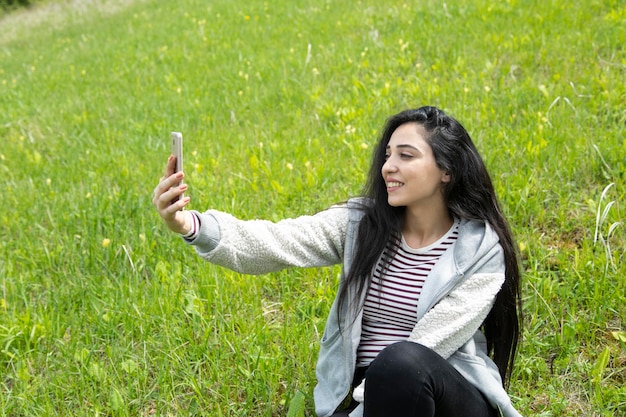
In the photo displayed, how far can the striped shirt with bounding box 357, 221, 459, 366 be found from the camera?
90.3 inches

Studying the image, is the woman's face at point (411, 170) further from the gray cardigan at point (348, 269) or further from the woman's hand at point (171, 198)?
the woman's hand at point (171, 198)

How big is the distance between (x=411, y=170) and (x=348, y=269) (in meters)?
0.40

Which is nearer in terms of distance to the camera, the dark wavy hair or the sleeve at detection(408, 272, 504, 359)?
the sleeve at detection(408, 272, 504, 359)

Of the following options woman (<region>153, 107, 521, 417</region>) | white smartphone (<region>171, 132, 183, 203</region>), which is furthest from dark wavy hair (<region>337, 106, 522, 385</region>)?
white smartphone (<region>171, 132, 183, 203</region>)

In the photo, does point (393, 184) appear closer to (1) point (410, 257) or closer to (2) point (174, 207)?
(1) point (410, 257)

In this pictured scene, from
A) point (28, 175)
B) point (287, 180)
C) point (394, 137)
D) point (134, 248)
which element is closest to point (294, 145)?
point (287, 180)

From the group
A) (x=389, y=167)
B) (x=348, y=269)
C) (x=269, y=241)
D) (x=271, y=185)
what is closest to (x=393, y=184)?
(x=389, y=167)

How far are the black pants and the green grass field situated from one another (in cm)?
79

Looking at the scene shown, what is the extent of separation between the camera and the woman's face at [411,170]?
2289mm

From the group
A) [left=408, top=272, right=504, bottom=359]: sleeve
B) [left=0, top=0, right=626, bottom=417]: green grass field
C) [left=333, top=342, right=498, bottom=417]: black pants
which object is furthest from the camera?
[left=0, top=0, right=626, bottom=417]: green grass field

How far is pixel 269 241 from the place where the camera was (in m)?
2.26

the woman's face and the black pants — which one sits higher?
the woman's face

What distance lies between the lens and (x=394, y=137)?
236cm

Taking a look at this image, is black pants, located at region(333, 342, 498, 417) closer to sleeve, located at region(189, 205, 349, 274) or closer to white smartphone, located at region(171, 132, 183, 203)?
sleeve, located at region(189, 205, 349, 274)
